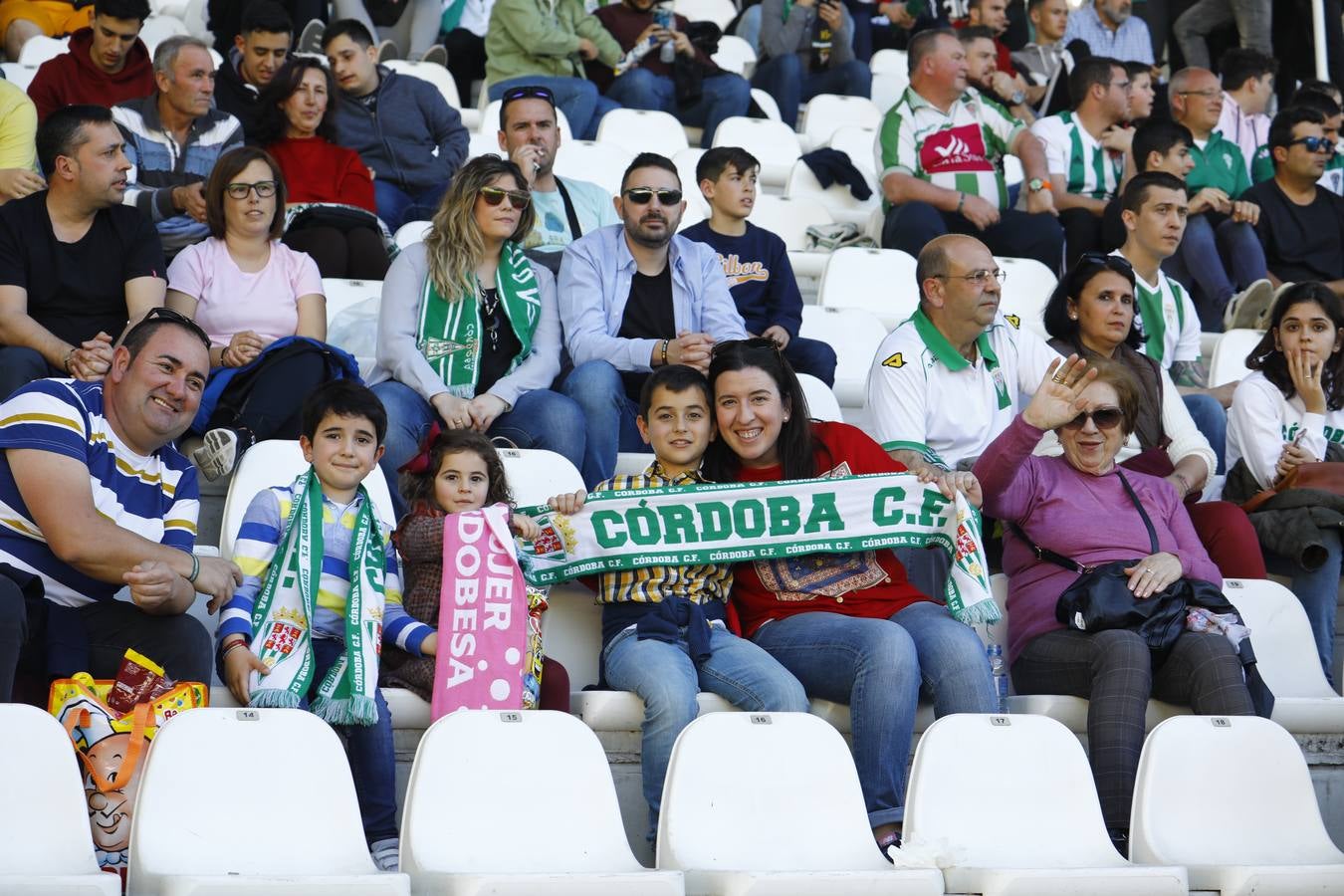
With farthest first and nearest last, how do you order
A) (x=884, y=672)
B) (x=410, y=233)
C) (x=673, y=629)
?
(x=410, y=233)
(x=673, y=629)
(x=884, y=672)

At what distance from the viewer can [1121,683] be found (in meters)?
3.99

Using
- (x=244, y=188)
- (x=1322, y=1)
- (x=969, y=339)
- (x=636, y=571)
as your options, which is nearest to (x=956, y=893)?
(x=636, y=571)

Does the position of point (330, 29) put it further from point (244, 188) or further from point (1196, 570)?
point (1196, 570)

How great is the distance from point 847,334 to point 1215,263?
1747mm

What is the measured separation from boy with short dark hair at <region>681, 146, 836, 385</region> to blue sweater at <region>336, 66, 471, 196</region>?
3.87 feet

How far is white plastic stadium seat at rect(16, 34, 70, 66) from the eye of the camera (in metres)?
7.50

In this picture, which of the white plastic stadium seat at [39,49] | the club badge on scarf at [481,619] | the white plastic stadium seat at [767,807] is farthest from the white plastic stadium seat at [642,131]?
the white plastic stadium seat at [767,807]

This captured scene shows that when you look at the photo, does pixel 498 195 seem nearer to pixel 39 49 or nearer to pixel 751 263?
pixel 751 263

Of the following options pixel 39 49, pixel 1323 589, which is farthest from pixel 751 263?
pixel 39 49

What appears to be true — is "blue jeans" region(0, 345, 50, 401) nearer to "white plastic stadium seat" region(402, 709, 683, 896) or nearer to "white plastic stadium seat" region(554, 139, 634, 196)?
"white plastic stadium seat" region(402, 709, 683, 896)

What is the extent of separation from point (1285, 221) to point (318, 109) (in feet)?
12.2

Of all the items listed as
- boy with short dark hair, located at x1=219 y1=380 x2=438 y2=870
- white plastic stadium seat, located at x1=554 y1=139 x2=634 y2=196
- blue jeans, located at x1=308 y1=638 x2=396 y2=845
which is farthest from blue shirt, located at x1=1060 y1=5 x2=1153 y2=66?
blue jeans, located at x1=308 y1=638 x2=396 y2=845

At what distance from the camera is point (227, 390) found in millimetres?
4668

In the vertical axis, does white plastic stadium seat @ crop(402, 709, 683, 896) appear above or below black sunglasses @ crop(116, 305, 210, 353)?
below
